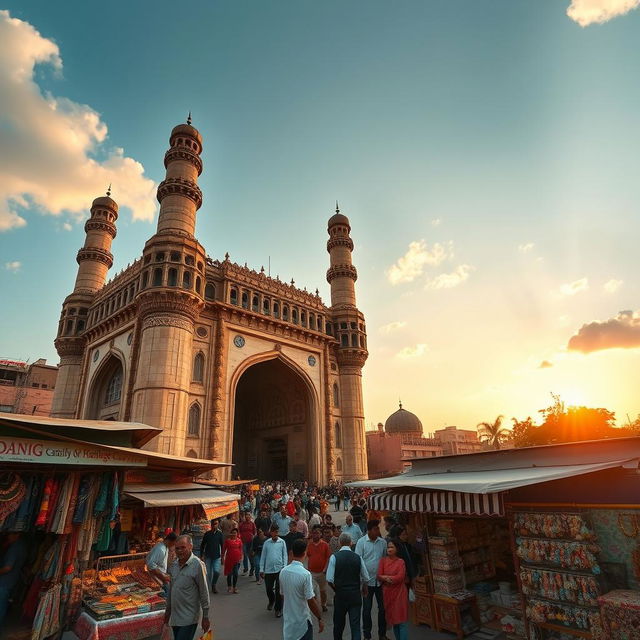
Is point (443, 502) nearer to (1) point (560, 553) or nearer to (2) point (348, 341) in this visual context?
(1) point (560, 553)

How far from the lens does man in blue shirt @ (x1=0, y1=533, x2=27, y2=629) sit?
6246 mm

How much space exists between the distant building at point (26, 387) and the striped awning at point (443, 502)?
159 feet

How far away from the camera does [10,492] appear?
620cm

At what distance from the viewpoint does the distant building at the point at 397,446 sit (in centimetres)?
4572

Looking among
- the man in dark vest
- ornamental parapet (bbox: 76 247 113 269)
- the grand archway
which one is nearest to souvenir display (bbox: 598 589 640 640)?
the man in dark vest

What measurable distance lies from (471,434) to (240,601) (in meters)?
65.2

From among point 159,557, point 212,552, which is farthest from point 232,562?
point 159,557

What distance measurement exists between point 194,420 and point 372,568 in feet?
61.8

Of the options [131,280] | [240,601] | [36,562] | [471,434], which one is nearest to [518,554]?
[240,601]

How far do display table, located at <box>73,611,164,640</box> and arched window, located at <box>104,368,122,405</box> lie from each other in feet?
76.3

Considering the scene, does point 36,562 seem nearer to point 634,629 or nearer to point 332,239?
point 634,629

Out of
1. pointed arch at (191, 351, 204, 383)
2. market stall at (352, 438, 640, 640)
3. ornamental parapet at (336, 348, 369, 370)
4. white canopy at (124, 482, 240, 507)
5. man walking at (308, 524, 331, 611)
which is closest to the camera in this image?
market stall at (352, 438, 640, 640)

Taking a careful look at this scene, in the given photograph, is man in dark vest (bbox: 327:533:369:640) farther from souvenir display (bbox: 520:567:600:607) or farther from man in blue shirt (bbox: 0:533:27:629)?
man in blue shirt (bbox: 0:533:27:629)

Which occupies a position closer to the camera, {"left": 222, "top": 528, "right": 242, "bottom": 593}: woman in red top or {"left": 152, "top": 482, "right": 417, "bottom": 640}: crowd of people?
{"left": 152, "top": 482, "right": 417, "bottom": 640}: crowd of people
